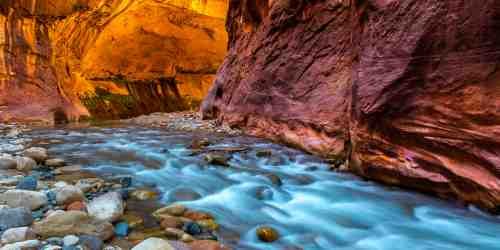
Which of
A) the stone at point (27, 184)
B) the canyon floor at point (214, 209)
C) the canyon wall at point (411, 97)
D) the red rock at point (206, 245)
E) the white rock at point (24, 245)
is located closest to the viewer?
the white rock at point (24, 245)

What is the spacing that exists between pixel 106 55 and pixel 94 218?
14217 mm

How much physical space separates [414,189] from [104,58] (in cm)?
1435

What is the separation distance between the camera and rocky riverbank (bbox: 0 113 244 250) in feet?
6.20

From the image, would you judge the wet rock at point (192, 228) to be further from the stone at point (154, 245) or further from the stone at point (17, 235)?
the stone at point (17, 235)

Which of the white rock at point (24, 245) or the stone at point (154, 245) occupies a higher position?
the stone at point (154, 245)

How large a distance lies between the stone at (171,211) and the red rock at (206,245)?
0.55m

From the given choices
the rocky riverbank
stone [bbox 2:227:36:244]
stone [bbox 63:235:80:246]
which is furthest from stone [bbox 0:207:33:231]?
stone [bbox 63:235:80:246]

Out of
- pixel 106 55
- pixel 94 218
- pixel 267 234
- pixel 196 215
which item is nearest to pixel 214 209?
pixel 196 215

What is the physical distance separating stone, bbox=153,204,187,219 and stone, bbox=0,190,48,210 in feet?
2.72

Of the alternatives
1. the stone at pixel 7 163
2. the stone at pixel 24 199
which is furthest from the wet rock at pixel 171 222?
the stone at pixel 7 163

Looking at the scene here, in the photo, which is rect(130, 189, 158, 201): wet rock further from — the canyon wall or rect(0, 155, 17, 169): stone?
the canyon wall

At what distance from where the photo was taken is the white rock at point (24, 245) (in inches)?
67.1

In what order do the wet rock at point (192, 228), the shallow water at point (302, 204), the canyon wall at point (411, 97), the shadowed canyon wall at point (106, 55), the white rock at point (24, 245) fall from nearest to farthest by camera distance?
the white rock at point (24, 245) → the wet rock at point (192, 228) → the shallow water at point (302, 204) → the canyon wall at point (411, 97) → the shadowed canyon wall at point (106, 55)

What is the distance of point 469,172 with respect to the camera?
2.74m
